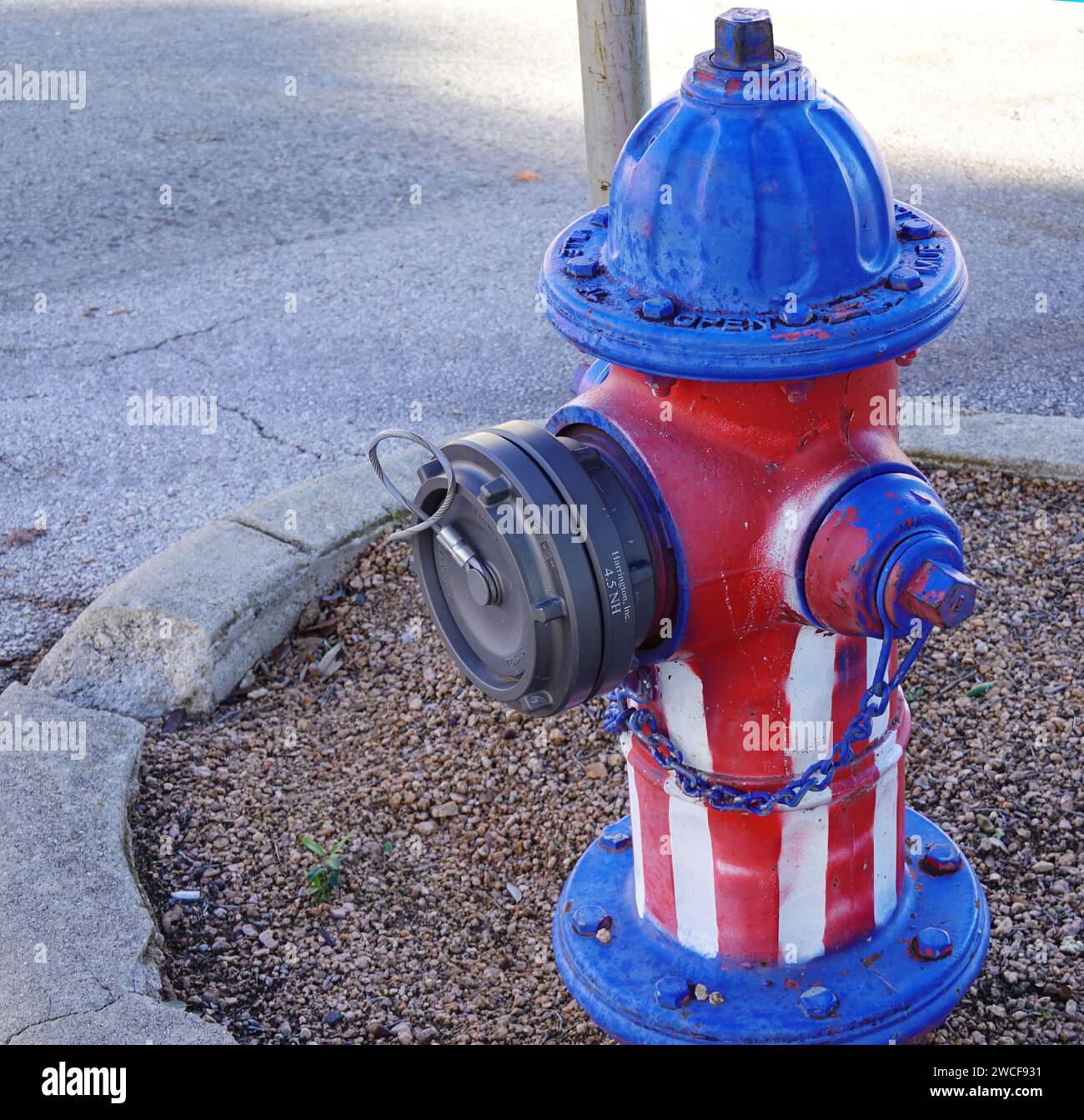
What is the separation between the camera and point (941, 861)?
246 cm

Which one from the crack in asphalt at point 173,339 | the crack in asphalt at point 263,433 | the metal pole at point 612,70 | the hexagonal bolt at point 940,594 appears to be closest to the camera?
the hexagonal bolt at point 940,594

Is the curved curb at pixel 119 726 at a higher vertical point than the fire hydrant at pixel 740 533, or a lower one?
lower

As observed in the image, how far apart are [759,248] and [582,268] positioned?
0.93ft

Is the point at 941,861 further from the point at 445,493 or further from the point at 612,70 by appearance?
the point at 612,70

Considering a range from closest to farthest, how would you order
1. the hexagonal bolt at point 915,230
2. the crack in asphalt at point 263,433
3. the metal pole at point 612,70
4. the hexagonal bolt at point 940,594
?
1. the hexagonal bolt at point 940,594
2. the hexagonal bolt at point 915,230
3. the metal pole at point 612,70
4. the crack in asphalt at point 263,433

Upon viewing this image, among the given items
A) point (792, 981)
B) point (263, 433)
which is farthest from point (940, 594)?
point (263, 433)

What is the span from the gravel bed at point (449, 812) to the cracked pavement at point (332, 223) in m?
0.84

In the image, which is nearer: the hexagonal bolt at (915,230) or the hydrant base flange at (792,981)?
the hexagonal bolt at (915,230)

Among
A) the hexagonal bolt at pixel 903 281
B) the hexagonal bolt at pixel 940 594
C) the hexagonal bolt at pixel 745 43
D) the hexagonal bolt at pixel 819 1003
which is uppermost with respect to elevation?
the hexagonal bolt at pixel 745 43

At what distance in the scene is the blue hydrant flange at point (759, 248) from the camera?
1758 millimetres

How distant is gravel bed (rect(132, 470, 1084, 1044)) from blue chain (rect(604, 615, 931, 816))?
57cm

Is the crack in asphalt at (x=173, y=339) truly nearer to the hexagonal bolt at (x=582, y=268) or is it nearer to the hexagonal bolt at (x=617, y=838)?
the hexagonal bolt at (x=617, y=838)

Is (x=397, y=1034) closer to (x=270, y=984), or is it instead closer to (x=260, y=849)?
(x=270, y=984)

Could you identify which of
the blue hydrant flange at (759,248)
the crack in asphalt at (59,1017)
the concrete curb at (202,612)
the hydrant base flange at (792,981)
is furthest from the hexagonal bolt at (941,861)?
the concrete curb at (202,612)
